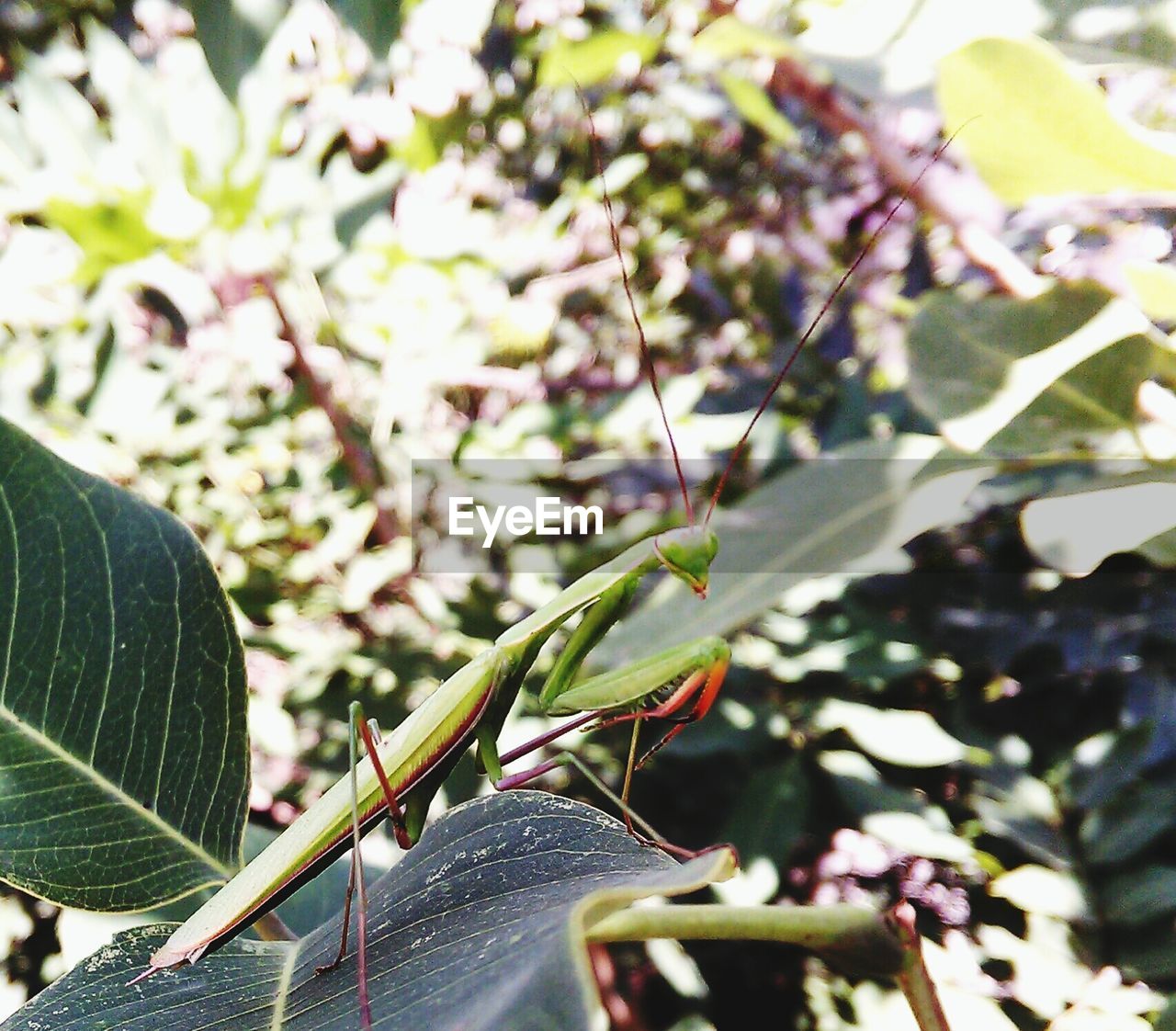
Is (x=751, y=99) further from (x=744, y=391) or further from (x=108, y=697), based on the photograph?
(x=108, y=697)

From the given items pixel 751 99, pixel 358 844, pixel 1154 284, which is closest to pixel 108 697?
pixel 358 844

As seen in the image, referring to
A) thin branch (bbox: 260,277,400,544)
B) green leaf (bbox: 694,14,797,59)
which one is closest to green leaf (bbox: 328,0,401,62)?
green leaf (bbox: 694,14,797,59)

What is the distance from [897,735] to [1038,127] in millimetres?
546

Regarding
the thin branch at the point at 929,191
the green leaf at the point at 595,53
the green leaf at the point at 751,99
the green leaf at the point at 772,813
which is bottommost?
the green leaf at the point at 772,813

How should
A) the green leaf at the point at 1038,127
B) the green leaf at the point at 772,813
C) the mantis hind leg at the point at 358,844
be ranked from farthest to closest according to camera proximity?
the green leaf at the point at 772,813 → the green leaf at the point at 1038,127 → the mantis hind leg at the point at 358,844

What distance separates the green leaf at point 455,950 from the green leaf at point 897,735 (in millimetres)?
536

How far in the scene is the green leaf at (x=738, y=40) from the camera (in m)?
0.61

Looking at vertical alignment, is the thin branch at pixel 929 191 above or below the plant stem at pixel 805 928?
above

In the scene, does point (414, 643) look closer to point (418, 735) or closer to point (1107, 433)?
point (418, 735)

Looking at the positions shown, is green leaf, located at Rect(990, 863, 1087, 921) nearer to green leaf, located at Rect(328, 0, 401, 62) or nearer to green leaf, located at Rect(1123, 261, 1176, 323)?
green leaf, located at Rect(1123, 261, 1176, 323)

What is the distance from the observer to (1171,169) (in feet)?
1.38

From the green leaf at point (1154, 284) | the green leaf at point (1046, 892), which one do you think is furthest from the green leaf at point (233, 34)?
the green leaf at point (1046, 892)

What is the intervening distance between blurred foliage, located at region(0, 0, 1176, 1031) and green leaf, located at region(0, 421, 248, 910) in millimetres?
332

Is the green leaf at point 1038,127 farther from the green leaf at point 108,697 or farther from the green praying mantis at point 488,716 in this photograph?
the green leaf at point 108,697
